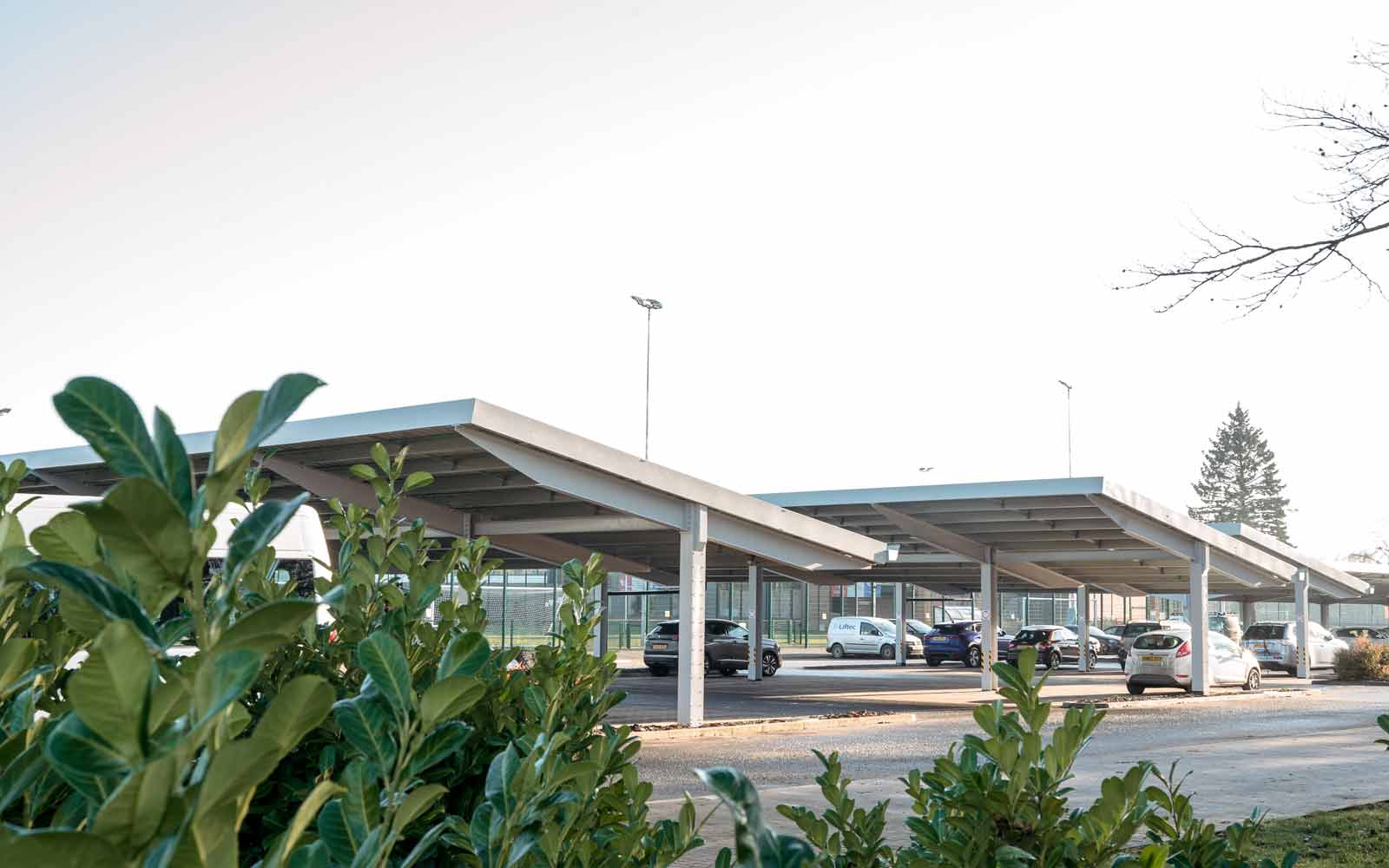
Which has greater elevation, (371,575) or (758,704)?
(371,575)

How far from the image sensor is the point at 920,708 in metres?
24.8

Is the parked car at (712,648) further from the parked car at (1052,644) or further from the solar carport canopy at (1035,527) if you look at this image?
the parked car at (1052,644)

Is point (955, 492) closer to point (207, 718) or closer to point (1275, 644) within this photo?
point (1275, 644)

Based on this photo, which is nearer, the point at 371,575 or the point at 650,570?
the point at 371,575

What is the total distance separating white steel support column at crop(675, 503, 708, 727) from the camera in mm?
18422

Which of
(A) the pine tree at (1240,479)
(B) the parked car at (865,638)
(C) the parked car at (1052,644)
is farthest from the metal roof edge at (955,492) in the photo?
(A) the pine tree at (1240,479)

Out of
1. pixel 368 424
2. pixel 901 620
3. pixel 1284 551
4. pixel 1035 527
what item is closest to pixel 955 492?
pixel 1035 527

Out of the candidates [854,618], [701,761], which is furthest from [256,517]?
[854,618]

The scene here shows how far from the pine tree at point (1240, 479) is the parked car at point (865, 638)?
61.3 meters

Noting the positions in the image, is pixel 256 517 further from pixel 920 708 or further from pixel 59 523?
pixel 920 708

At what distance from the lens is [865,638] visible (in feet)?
169

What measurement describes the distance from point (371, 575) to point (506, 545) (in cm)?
2110

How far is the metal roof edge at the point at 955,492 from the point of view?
2331 centimetres

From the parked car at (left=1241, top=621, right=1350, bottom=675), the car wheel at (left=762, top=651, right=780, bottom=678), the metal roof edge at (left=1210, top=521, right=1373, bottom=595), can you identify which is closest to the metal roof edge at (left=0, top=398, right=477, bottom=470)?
the car wheel at (left=762, top=651, right=780, bottom=678)
